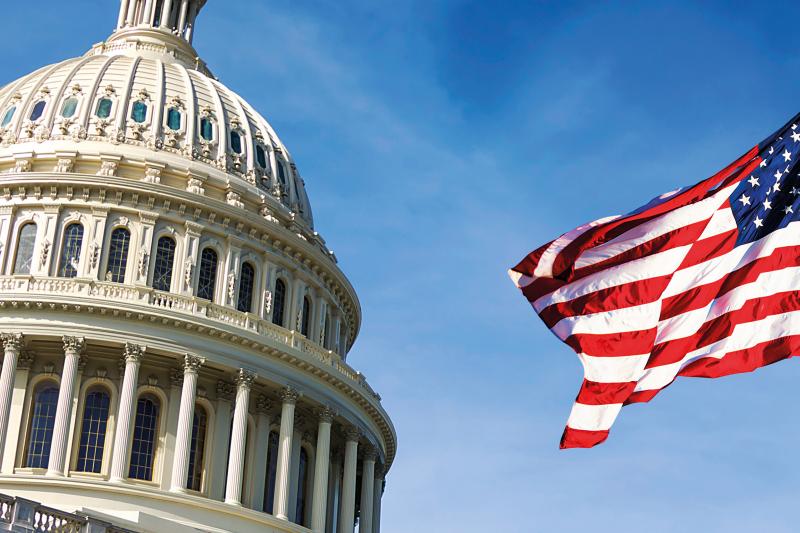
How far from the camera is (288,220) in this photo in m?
66.6

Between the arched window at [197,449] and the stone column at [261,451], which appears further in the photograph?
the stone column at [261,451]

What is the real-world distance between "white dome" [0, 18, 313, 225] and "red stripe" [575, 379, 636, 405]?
46649mm

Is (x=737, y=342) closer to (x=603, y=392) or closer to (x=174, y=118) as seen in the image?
(x=603, y=392)

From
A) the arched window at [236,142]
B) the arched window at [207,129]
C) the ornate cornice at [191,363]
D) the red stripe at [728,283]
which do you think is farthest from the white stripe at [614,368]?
the arched window at [236,142]

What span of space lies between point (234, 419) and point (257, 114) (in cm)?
2382

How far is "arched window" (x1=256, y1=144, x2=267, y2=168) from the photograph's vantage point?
69.5 metres

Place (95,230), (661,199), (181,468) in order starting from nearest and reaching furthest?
(661,199) → (181,468) → (95,230)

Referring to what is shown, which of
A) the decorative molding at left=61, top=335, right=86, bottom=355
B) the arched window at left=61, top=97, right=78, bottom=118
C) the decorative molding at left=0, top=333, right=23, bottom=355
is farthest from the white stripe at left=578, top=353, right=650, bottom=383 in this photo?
the arched window at left=61, top=97, right=78, bottom=118

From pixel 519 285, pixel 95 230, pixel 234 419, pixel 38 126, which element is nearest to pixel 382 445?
pixel 234 419

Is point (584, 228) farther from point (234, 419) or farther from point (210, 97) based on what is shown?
point (210, 97)

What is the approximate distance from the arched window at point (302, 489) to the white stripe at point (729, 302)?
42.6m

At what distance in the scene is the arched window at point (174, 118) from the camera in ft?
218

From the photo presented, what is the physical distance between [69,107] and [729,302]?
53.5 meters

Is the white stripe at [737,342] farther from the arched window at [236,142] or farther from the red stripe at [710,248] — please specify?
the arched window at [236,142]
